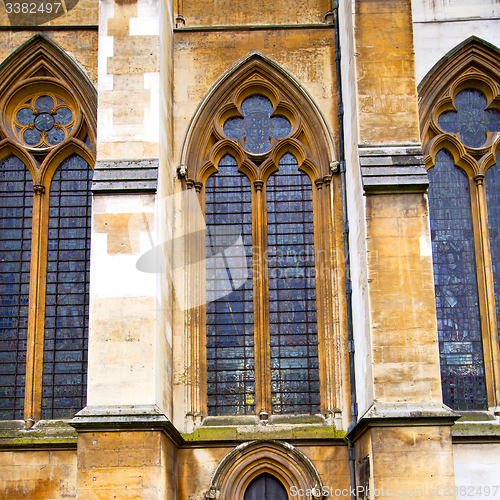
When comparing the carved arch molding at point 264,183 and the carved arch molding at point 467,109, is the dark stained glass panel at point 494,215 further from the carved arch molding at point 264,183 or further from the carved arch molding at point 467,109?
the carved arch molding at point 264,183

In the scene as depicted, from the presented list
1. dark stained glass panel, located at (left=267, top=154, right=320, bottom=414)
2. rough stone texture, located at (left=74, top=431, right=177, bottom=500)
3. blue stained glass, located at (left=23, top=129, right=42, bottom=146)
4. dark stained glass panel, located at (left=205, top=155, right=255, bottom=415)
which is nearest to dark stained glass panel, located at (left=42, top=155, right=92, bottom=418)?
blue stained glass, located at (left=23, top=129, right=42, bottom=146)

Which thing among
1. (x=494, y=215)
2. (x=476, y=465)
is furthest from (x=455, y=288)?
(x=476, y=465)

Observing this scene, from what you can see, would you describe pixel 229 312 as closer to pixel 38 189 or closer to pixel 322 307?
pixel 322 307

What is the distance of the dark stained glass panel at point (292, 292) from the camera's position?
12352 mm

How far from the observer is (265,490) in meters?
11.6

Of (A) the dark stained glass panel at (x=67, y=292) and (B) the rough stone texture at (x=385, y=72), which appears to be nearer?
(B) the rough stone texture at (x=385, y=72)

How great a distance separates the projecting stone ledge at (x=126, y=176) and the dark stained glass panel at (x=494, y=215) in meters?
5.48

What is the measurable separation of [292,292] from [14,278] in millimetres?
4443

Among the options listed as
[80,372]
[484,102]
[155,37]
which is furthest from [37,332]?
[484,102]

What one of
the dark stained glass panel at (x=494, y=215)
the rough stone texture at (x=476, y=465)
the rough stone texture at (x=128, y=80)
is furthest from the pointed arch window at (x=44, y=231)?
the dark stained glass panel at (x=494, y=215)

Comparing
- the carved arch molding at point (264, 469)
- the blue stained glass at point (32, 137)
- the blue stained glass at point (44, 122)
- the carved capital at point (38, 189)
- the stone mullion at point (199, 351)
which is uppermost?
the blue stained glass at point (44, 122)

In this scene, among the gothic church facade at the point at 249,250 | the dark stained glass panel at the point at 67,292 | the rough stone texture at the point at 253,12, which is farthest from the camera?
the rough stone texture at the point at 253,12

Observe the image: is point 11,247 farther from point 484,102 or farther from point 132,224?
point 484,102

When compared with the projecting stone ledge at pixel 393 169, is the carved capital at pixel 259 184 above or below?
above
